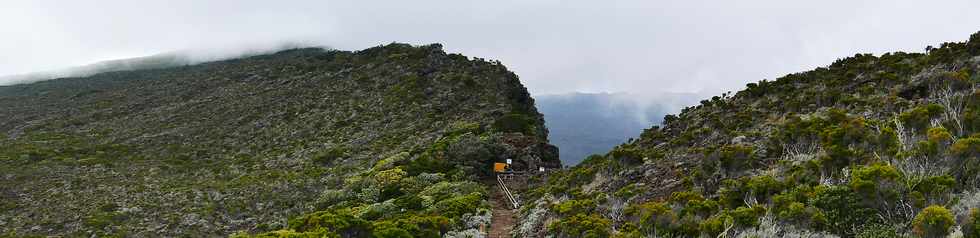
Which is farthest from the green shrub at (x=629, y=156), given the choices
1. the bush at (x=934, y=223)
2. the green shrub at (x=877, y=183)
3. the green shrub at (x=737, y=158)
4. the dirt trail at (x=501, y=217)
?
the bush at (x=934, y=223)

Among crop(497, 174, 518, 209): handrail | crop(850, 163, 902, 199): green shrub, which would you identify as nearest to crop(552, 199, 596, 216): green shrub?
crop(497, 174, 518, 209): handrail

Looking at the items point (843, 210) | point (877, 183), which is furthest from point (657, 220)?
point (877, 183)

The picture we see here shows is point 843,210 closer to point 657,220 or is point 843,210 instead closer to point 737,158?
point 657,220

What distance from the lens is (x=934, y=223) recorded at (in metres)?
9.51

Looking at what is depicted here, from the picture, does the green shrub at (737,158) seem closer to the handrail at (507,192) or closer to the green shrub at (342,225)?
the handrail at (507,192)

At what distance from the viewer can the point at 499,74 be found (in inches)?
2477

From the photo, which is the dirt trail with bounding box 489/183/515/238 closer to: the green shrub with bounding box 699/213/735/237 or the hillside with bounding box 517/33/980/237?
the hillside with bounding box 517/33/980/237

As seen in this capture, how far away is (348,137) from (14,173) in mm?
25178

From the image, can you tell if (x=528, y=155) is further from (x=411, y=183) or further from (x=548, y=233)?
(x=548, y=233)

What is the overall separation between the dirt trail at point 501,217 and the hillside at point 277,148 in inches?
26.2

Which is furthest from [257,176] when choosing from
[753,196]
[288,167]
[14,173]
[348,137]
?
[753,196]

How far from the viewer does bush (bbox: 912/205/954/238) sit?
372 inches

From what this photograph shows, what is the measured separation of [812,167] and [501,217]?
44.1ft

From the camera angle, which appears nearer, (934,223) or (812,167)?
(934,223)
